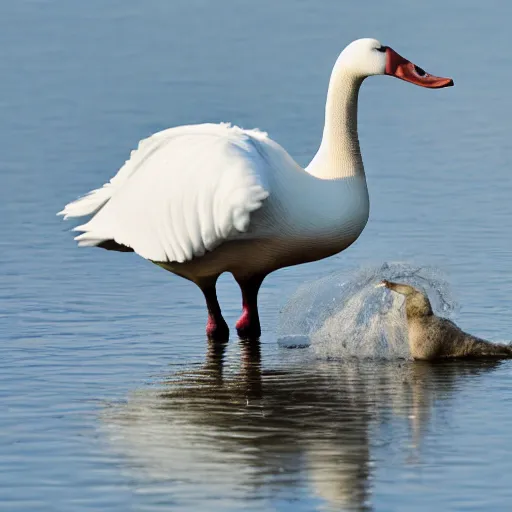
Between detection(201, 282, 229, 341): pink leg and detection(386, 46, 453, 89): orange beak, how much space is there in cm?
194

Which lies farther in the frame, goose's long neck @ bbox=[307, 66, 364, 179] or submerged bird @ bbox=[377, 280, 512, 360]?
goose's long neck @ bbox=[307, 66, 364, 179]

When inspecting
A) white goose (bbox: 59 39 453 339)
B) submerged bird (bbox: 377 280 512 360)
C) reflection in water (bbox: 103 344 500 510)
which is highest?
white goose (bbox: 59 39 453 339)

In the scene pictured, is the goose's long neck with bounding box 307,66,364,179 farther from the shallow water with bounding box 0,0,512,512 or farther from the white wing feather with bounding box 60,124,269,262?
the shallow water with bounding box 0,0,512,512

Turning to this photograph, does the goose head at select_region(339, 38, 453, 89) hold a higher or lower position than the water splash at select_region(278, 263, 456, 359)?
higher

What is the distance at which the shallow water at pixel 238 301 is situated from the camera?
8.34 metres

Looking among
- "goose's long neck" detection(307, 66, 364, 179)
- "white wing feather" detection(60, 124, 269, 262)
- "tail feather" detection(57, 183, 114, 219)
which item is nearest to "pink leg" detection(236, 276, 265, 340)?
"white wing feather" detection(60, 124, 269, 262)

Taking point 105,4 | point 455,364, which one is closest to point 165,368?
point 455,364

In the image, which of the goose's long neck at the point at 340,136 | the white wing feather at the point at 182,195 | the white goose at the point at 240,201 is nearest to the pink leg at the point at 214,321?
the white goose at the point at 240,201

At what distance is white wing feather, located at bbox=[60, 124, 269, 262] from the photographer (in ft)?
39.3

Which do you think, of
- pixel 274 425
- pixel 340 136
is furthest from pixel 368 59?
pixel 274 425

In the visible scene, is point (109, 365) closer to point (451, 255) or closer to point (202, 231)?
point (202, 231)

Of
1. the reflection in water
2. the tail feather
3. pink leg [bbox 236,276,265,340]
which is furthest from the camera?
the tail feather

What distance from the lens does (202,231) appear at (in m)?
12.2

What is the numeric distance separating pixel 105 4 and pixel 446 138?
15572 millimetres
